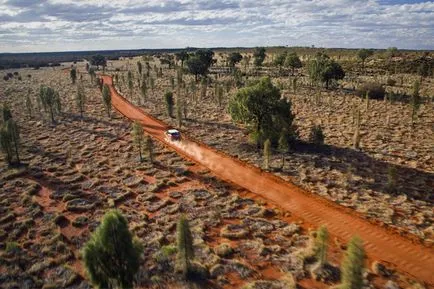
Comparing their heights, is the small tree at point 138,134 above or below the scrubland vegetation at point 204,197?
above

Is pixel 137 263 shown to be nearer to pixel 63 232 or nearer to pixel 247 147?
pixel 63 232

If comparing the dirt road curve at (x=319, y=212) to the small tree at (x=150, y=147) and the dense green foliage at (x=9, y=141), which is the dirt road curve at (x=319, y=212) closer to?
the small tree at (x=150, y=147)

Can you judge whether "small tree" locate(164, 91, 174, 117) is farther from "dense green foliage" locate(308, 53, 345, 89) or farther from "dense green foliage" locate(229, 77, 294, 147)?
"dense green foliage" locate(308, 53, 345, 89)

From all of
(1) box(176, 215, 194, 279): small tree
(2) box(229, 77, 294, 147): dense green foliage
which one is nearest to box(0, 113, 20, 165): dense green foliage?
(2) box(229, 77, 294, 147): dense green foliage

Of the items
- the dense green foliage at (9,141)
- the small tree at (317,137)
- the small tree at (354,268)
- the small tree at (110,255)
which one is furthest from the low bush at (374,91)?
the small tree at (110,255)

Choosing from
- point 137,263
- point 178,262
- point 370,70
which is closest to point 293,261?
point 178,262

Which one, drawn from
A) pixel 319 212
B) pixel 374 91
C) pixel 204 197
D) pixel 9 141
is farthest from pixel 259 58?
pixel 319 212

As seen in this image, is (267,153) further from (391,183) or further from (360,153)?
(360,153)
